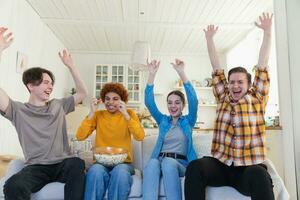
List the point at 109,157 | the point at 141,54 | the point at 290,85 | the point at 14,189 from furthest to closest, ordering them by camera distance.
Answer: the point at 141,54
the point at 290,85
the point at 109,157
the point at 14,189

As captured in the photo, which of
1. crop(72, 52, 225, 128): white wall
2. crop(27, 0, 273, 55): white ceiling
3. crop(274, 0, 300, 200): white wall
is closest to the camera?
crop(274, 0, 300, 200): white wall

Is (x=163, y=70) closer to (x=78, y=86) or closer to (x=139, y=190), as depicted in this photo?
(x=78, y=86)

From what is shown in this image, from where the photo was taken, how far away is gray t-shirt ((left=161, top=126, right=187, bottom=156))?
2.13 m

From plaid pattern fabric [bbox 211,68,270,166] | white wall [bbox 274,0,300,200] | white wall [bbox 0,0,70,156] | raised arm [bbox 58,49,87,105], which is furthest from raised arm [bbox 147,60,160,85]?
white wall [bbox 0,0,70,156]

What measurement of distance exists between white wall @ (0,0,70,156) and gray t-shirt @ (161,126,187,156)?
211 cm

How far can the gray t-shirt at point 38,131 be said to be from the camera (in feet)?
5.99

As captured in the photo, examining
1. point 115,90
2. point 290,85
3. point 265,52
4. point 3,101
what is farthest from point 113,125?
point 290,85

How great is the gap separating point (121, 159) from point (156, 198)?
37 centimetres

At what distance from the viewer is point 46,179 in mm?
1753

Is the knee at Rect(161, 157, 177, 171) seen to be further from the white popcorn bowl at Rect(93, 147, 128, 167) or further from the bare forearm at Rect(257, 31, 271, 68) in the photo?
the bare forearm at Rect(257, 31, 271, 68)

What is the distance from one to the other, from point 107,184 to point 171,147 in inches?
23.0

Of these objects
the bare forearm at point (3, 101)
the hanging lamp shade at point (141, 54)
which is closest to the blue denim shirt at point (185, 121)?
the bare forearm at point (3, 101)

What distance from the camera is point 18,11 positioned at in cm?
353

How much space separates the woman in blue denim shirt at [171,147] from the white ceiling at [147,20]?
76.6 inches
